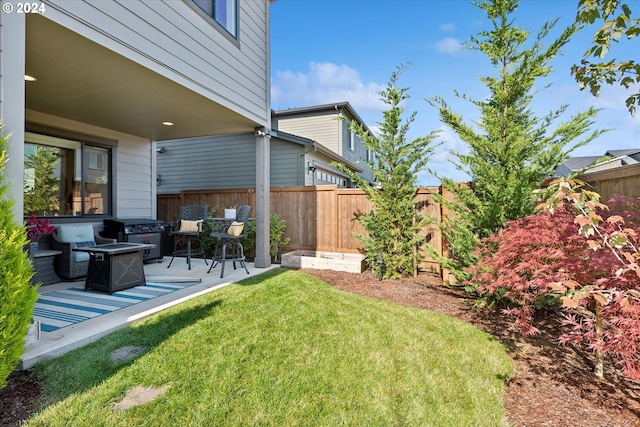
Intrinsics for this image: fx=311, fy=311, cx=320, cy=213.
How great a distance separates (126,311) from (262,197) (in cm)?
320

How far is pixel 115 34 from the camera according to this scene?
124 inches

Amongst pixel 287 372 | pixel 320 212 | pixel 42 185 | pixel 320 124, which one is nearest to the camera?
pixel 287 372

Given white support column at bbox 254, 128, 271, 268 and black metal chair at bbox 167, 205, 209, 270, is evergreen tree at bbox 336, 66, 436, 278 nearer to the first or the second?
white support column at bbox 254, 128, 271, 268

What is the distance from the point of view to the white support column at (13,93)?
6.95 feet

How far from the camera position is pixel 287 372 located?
2385 mm

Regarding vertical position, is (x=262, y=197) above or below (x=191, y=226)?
above

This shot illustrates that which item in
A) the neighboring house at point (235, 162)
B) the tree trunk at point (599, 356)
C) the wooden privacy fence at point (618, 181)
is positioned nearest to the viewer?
the tree trunk at point (599, 356)

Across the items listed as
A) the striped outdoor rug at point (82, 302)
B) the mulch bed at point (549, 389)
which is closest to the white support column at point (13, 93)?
the mulch bed at point (549, 389)

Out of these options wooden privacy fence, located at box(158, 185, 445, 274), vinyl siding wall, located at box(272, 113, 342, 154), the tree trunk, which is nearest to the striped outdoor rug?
wooden privacy fence, located at box(158, 185, 445, 274)

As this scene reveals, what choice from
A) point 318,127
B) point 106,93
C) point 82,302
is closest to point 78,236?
point 82,302

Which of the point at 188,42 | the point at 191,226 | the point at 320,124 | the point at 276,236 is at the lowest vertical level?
the point at 276,236

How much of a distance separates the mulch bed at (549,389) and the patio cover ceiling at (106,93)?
291 cm

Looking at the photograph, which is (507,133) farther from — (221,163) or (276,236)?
(221,163)

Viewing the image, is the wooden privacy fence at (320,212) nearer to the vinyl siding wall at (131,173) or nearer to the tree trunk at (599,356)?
the vinyl siding wall at (131,173)
